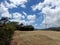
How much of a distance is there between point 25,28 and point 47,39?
901 inches

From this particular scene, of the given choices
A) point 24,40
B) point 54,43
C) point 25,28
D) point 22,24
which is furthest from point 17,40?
point 22,24

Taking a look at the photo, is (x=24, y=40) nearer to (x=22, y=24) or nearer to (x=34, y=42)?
(x=34, y=42)

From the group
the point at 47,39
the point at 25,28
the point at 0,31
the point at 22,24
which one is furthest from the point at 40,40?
the point at 22,24

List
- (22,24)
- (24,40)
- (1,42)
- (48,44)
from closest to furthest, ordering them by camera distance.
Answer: (1,42)
(48,44)
(24,40)
(22,24)

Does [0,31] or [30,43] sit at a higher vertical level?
[0,31]

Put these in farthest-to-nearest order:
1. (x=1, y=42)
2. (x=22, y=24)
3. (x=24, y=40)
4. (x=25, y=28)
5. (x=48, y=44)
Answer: (x=22, y=24), (x=25, y=28), (x=24, y=40), (x=48, y=44), (x=1, y=42)

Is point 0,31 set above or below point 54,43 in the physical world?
above

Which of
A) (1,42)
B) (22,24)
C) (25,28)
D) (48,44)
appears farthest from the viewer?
(22,24)

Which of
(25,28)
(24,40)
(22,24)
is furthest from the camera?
(22,24)

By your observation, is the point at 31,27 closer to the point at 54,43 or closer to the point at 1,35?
the point at 54,43

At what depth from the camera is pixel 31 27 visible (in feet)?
184

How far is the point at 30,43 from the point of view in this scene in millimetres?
29703

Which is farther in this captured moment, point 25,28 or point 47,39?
point 25,28

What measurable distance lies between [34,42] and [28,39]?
176cm
